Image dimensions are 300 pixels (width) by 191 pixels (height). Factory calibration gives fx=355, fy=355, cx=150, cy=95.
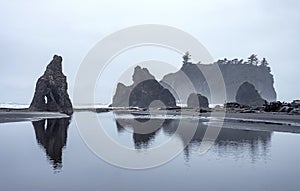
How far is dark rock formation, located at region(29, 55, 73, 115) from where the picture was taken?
9748 cm

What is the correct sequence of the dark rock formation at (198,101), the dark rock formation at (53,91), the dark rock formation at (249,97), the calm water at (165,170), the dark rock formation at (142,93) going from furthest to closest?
the dark rock formation at (142,93)
the dark rock formation at (249,97)
the dark rock formation at (198,101)
the dark rock formation at (53,91)
the calm water at (165,170)

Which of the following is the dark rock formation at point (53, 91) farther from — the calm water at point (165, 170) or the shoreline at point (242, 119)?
the calm water at point (165, 170)

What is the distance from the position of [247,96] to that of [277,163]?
122 m

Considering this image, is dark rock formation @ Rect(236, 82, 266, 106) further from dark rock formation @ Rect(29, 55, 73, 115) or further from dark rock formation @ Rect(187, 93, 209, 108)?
dark rock formation @ Rect(29, 55, 73, 115)

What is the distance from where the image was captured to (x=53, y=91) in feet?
336

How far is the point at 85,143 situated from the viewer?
29.4 m

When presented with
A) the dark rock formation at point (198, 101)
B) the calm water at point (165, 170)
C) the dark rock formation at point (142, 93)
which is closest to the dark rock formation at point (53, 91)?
the dark rock formation at point (198, 101)

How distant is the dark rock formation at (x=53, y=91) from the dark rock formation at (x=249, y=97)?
220 ft

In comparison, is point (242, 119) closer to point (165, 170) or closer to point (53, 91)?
point (165, 170)

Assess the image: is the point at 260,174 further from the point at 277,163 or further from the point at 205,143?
the point at 205,143

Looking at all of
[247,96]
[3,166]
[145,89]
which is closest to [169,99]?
[145,89]

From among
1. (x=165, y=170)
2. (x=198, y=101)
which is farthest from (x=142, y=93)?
(x=165, y=170)

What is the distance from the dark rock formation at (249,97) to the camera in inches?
5246

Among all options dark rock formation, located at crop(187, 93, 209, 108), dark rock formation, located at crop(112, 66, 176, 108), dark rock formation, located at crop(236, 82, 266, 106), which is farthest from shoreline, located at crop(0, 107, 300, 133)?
dark rock formation, located at crop(112, 66, 176, 108)
